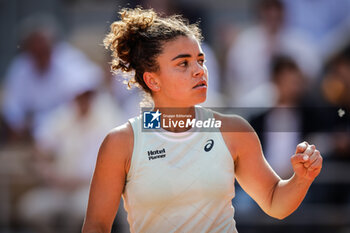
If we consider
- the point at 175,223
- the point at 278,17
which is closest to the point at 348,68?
the point at 278,17

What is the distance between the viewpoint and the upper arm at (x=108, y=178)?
105 inches

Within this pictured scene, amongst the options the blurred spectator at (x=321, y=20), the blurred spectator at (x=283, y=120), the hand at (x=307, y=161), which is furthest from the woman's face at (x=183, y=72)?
the blurred spectator at (x=321, y=20)

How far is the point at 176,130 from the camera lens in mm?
2781

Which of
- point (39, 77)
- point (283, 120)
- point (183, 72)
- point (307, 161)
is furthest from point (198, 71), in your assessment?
point (39, 77)

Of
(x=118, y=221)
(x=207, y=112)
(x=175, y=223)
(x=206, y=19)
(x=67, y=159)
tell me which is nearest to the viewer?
(x=175, y=223)

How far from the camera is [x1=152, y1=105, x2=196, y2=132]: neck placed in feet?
9.14

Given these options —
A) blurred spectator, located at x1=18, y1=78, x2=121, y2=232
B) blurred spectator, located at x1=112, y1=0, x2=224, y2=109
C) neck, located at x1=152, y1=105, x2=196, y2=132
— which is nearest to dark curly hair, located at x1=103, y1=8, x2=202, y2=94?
neck, located at x1=152, y1=105, x2=196, y2=132

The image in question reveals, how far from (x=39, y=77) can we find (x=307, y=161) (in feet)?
14.3

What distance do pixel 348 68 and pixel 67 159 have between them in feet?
8.52

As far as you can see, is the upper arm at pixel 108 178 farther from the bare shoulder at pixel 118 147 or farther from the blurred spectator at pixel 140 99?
the blurred spectator at pixel 140 99

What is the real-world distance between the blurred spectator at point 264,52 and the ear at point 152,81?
2.79 metres

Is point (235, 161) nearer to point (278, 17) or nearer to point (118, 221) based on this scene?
point (118, 221)

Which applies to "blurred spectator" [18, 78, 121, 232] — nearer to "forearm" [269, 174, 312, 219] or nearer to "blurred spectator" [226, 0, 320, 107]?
"blurred spectator" [226, 0, 320, 107]

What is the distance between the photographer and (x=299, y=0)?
20.7 ft
